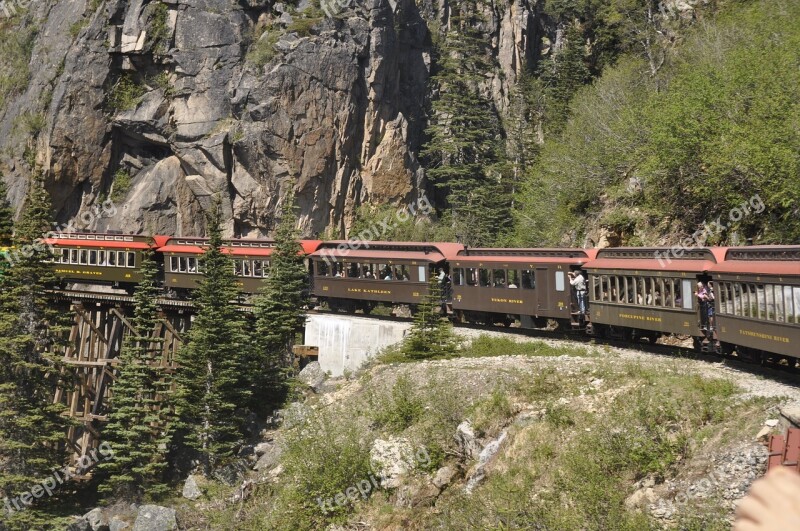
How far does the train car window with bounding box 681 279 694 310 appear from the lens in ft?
71.9

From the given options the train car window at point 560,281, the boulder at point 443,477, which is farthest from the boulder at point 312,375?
the boulder at point 443,477

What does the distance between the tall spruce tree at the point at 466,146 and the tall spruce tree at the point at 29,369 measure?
96.9 ft

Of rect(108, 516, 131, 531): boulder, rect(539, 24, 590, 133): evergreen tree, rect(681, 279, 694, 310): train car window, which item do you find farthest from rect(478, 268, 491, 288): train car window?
rect(539, 24, 590, 133): evergreen tree

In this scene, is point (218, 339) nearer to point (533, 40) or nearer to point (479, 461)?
point (479, 461)

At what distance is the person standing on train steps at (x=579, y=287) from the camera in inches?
1043

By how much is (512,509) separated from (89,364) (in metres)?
24.4

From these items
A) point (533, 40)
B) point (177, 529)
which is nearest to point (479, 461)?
point (177, 529)

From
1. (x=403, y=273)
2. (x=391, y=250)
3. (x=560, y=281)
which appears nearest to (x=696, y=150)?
(x=560, y=281)

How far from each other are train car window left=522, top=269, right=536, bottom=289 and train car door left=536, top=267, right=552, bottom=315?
168 millimetres

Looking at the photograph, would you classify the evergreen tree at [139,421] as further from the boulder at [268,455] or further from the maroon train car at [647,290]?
the maroon train car at [647,290]

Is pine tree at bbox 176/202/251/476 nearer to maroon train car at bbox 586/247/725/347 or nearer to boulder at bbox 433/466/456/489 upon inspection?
boulder at bbox 433/466/456/489

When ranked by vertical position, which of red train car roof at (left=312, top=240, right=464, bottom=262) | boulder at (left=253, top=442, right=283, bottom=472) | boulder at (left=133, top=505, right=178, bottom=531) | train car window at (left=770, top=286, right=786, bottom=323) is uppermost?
red train car roof at (left=312, top=240, right=464, bottom=262)

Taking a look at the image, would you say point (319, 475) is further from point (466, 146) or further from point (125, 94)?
point (125, 94)
